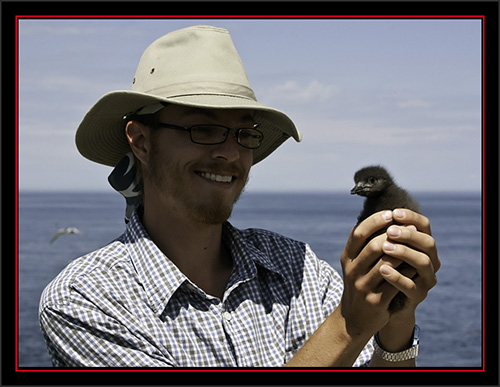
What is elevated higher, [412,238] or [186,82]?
[186,82]

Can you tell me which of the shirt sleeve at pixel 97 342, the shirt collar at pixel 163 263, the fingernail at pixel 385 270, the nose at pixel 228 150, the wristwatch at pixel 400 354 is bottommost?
the wristwatch at pixel 400 354

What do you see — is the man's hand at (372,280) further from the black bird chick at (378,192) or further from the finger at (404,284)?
the black bird chick at (378,192)

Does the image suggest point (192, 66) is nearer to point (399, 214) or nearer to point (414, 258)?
point (399, 214)

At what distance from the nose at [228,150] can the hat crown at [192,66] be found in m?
0.31

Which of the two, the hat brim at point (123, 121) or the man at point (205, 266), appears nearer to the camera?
the man at point (205, 266)

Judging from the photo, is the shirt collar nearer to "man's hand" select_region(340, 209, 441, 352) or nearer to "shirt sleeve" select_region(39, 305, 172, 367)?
"shirt sleeve" select_region(39, 305, 172, 367)

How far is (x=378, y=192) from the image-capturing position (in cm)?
452

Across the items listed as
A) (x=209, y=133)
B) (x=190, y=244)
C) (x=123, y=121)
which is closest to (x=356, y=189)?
(x=209, y=133)

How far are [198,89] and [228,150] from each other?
1.48ft

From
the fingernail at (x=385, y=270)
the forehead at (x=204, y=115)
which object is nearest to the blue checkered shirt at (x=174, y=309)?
the forehead at (x=204, y=115)

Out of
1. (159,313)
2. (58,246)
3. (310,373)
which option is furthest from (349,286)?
(58,246)

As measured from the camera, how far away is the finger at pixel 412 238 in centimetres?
347

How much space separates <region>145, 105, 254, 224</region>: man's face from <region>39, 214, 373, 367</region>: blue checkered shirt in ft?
1.21

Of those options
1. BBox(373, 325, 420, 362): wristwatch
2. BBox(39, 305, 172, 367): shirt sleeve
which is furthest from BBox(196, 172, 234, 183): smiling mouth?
BBox(373, 325, 420, 362): wristwatch
